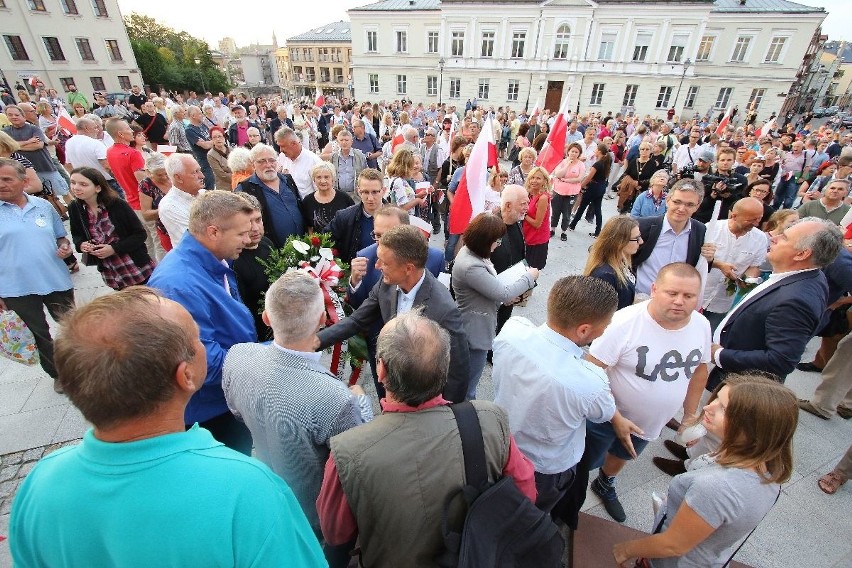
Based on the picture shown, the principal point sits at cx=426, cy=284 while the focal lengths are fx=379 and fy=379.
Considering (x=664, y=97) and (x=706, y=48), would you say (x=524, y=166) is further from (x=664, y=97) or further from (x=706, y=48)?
(x=706, y=48)

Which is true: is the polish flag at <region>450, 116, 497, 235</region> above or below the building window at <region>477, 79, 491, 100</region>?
below

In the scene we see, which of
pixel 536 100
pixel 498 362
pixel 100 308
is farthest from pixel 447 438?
pixel 536 100

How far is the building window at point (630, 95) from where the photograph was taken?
32562mm

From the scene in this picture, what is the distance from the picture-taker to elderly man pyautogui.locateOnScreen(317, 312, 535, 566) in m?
1.31

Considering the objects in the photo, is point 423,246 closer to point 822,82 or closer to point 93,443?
point 93,443

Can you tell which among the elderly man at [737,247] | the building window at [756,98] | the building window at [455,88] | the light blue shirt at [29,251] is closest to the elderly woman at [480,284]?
the elderly man at [737,247]

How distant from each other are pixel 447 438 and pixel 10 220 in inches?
157

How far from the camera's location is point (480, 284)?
9.71 feet

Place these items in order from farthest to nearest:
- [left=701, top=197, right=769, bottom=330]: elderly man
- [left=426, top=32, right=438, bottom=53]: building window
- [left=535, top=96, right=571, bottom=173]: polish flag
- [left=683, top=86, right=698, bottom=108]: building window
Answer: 1. [left=426, top=32, right=438, bottom=53]: building window
2. [left=683, top=86, right=698, bottom=108]: building window
3. [left=535, top=96, right=571, bottom=173]: polish flag
4. [left=701, top=197, right=769, bottom=330]: elderly man

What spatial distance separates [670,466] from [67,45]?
43.8 meters

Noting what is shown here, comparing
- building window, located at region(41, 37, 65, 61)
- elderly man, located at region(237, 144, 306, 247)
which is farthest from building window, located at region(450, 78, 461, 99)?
elderly man, located at region(237, 144, 306, 247)

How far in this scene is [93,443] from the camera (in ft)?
3.09

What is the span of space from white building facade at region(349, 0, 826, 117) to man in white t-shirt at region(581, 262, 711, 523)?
30533 millimetres

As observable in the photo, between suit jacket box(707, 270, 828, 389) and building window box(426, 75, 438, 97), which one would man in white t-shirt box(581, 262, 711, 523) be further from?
building window box(426, 75, 438, 97)
